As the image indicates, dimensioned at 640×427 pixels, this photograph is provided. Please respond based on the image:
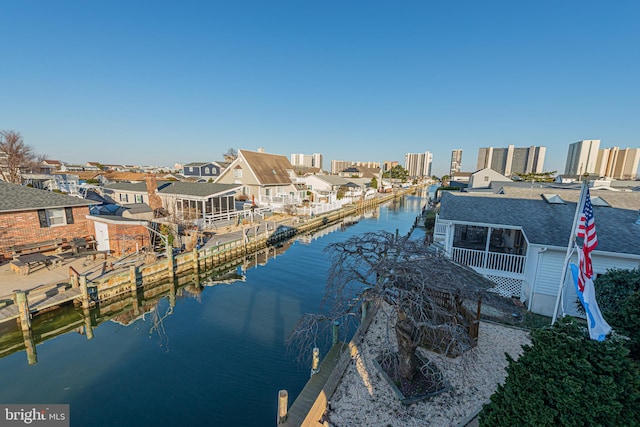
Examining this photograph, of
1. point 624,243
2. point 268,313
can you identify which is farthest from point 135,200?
point 624,243

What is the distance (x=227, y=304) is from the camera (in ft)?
47.2

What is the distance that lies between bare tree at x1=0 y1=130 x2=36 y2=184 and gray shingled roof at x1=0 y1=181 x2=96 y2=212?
1253 inches

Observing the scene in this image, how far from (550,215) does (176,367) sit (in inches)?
675

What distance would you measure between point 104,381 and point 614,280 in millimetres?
16413

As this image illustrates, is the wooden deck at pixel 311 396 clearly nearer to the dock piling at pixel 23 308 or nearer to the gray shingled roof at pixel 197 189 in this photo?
the dock piling at pixel 23 308

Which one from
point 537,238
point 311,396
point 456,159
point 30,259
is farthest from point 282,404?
point 456,159

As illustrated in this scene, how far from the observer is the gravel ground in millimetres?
6273

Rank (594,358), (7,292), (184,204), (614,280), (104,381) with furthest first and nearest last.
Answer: (184,204)
(7,292)
(104,381)
(614,280)
(594,358)

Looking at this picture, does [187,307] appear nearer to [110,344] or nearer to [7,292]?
[110,344]

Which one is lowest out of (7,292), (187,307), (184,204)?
(187,307)

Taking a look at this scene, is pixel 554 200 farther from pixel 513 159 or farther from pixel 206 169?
pixel 513 159

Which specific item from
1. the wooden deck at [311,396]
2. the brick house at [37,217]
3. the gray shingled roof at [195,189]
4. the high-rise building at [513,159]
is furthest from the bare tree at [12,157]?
the high-rise building at [513,159]

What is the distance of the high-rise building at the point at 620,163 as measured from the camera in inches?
Answer: 3189

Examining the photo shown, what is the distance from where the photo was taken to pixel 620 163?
Answer: 84.9 meters
